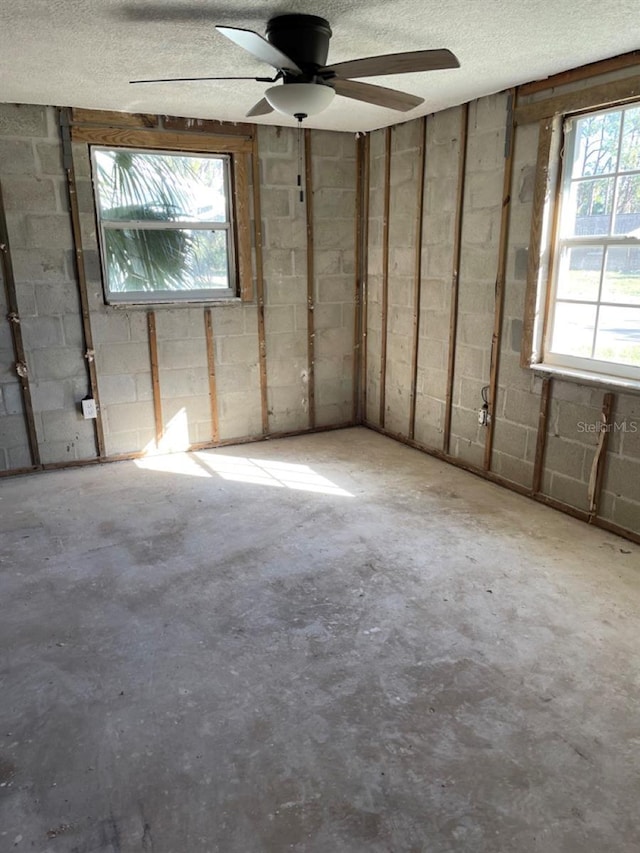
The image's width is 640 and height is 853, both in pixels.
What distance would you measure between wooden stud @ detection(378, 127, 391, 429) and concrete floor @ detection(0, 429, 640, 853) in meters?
1.73

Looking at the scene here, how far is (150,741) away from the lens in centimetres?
208

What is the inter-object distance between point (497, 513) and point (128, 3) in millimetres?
3372

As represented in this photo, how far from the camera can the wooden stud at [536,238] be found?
145 inches

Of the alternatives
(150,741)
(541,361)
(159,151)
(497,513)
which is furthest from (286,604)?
(159,151)

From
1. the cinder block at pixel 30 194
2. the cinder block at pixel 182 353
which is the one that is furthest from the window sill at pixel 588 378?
the cinder block at pixel 30 194

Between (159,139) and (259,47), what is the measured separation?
2.49 metres

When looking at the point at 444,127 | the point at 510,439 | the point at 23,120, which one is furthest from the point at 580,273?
the point at 23,120

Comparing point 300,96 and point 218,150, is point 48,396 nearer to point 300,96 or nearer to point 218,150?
point 218,150

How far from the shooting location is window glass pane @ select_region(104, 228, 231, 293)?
4672 mm

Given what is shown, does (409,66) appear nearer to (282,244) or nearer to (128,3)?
(128,3)

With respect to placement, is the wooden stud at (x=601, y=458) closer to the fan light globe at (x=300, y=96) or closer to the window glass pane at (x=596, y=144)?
the window glass pane at (x=596, y=144)

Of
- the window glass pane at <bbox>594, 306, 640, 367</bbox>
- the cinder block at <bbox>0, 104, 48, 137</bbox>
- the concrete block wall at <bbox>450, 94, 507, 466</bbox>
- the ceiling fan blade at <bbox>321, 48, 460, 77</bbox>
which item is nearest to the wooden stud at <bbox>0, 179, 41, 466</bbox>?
the cinder block at <bbox>0, 104, 48, 137</bbox>

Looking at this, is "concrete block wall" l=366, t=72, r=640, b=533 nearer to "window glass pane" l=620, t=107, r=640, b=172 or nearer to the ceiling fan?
"window glass pane" l=620, t=107, r=640, b=172

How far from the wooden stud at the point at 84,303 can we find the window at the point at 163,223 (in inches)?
6.4
